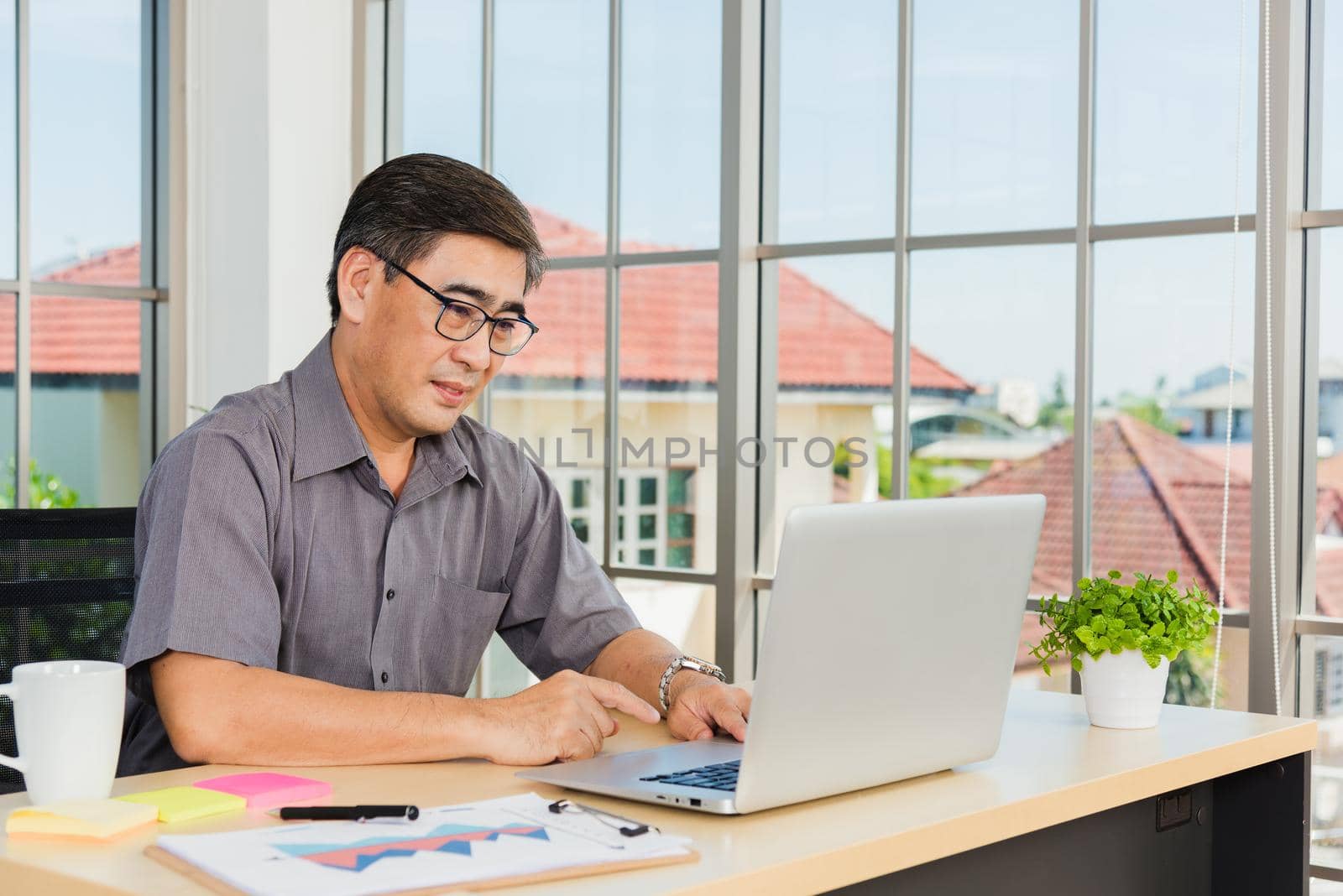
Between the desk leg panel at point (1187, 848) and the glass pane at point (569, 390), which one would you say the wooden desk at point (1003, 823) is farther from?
the glass pane at point (569, 390)

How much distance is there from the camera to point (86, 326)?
3.70 meters

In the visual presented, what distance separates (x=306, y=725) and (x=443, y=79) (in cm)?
270

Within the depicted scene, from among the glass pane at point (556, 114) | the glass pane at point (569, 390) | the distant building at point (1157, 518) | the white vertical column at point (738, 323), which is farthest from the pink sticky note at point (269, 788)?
the glass pane at point (556, 114)

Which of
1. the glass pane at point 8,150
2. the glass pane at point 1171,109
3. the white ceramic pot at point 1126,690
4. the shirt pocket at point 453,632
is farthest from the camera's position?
the glass pane at point 8,150

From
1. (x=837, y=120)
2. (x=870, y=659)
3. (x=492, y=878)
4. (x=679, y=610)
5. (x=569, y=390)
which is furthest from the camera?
(x=569, y=390)

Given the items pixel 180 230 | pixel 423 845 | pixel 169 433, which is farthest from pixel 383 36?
pixel 423 845

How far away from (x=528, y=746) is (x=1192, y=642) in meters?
0.82

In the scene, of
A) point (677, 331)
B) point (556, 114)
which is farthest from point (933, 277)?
point (556, 114)

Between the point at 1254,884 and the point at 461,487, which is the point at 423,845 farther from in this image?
the point at 1254,884

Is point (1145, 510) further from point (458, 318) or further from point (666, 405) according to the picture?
point (458, 318)

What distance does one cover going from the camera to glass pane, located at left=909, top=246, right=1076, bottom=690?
113 inches

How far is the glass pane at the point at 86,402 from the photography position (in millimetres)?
3604

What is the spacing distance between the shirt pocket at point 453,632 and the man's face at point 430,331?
9.1 inches

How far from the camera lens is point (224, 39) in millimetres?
3783
